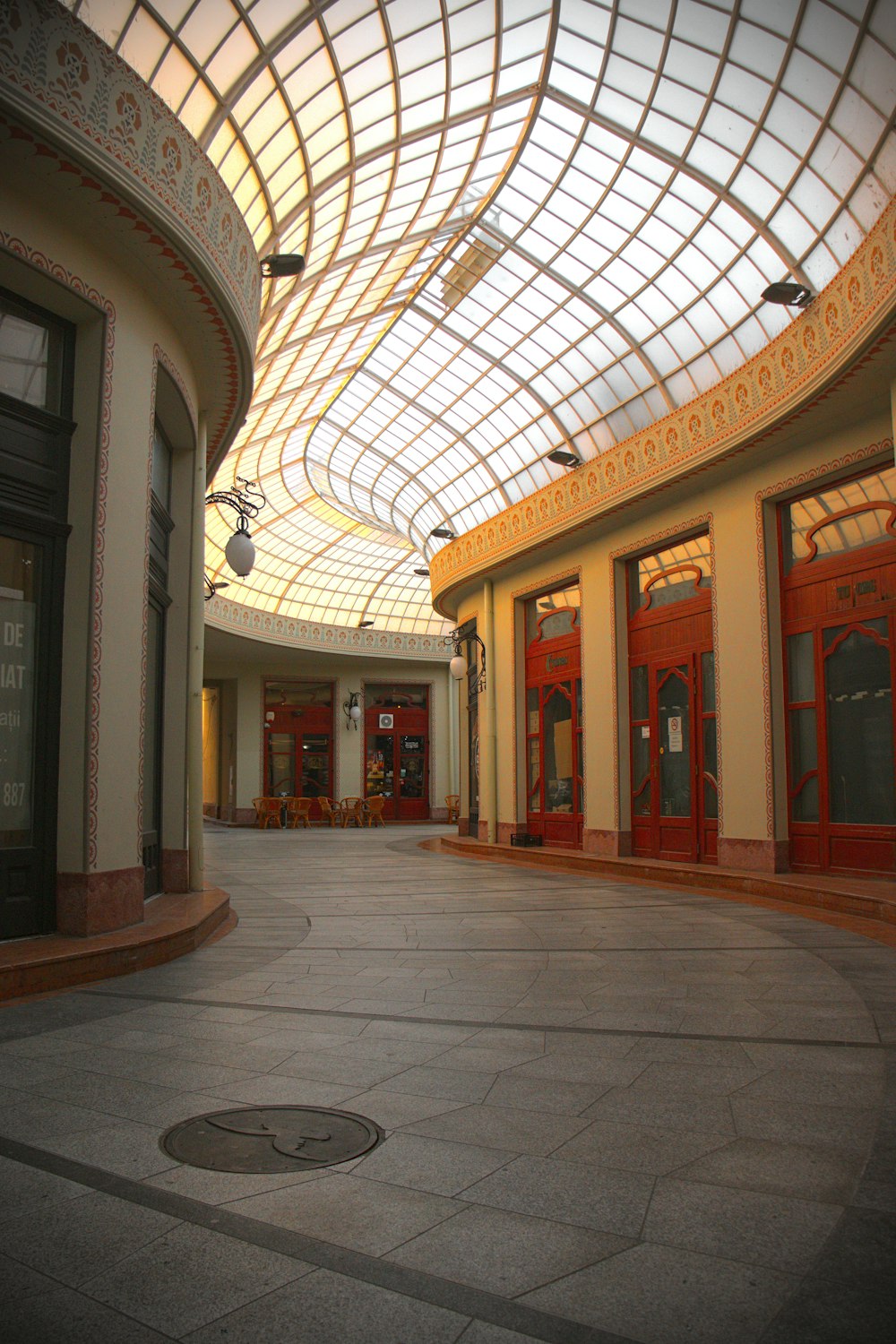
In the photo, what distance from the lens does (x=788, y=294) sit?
9.48m

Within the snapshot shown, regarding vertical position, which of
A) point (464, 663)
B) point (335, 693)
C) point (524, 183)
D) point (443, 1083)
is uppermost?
point (524, 183)

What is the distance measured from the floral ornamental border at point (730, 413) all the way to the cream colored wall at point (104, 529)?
5.98 meters

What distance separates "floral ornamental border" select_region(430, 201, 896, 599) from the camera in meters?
8.35

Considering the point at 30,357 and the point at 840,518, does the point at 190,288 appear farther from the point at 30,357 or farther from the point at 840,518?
the point at 840,518

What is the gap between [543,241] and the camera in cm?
1309

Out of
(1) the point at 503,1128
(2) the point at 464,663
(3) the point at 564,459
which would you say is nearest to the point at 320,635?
(2) the point at 464,663

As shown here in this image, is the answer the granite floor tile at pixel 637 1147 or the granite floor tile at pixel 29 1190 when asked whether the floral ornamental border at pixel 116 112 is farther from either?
the granite floor tile at pixel 637 1147

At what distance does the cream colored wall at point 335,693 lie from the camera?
28.7 meters

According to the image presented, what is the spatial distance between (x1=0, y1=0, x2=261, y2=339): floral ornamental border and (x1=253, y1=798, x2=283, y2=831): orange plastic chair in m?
20.4

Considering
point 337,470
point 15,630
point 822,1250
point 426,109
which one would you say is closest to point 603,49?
point 426,109

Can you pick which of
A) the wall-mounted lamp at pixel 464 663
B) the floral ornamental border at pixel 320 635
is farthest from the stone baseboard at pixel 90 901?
the floral ornamental border at pixel 320 635

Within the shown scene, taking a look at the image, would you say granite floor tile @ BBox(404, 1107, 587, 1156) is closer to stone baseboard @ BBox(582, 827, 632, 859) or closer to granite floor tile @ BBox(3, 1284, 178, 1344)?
granite floor tile @ BBox(3, 1284, 178, 1344)

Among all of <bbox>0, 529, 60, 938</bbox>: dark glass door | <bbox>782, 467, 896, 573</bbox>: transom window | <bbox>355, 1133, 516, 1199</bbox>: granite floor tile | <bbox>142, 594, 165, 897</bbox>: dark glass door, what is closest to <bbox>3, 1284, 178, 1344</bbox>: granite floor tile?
<bbox>355, 1133, 516, 1199</bbox>: granite floor tile

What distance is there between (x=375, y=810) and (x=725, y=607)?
678 inches
